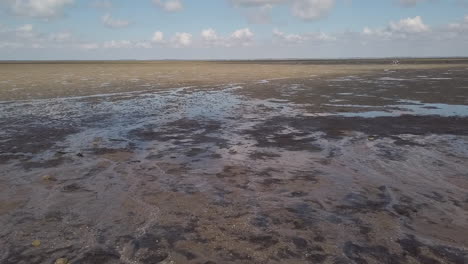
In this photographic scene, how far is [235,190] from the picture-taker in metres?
7.28

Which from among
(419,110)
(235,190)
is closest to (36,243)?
(235,190)

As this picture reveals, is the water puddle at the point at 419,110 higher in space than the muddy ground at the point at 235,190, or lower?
higher

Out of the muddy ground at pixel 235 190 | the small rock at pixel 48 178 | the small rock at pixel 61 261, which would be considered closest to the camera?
the small rock at pixel 61 261

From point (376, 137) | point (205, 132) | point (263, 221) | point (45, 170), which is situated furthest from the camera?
point (205, 132)

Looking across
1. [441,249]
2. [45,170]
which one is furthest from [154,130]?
[441,249]

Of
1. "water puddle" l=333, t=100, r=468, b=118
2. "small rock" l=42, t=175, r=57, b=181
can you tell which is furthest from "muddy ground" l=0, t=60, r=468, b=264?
"water puddle" l=333, t=100, r=468, b=118

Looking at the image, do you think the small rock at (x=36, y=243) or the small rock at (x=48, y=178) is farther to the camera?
the small rock at (x=48, y=178)

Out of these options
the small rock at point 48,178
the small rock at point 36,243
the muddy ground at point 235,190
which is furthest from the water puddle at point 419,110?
the small rock at point 36,243

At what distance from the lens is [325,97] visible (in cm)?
2294

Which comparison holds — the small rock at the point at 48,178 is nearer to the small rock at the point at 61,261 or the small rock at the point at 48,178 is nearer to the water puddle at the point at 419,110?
the small rock at the point at 61,261

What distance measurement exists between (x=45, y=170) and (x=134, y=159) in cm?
203

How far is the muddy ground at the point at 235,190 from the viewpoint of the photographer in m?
5.04

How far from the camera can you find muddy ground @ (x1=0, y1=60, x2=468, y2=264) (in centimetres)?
504

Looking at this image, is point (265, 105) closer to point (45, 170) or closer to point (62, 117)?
point (62, 117)
